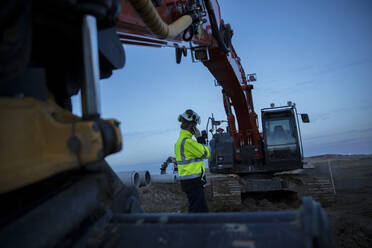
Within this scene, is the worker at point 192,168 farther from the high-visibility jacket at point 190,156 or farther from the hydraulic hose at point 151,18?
the hydraulic hose at point 151,18

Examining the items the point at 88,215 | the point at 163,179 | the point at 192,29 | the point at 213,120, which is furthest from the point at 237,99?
the point at 88,215

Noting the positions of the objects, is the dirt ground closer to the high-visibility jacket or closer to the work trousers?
the work trousers

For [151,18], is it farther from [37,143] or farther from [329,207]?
[329,207]

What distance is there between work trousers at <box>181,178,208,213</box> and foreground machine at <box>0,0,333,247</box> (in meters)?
3.14

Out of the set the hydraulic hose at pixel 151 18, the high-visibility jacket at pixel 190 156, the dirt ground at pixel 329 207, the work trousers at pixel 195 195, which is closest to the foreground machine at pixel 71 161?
the hydraulic hose at pixel 151 18

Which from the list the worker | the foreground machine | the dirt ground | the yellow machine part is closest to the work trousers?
the worker

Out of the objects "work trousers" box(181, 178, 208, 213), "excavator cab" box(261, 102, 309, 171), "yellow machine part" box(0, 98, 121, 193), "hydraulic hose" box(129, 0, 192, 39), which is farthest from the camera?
"excavator cab" box(261, 102, 309, 171)

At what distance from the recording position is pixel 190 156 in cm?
485

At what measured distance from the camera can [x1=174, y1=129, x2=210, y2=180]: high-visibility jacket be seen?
4773 mm

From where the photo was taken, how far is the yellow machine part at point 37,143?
A: 40.3 inches

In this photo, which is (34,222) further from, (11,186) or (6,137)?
(6,137)

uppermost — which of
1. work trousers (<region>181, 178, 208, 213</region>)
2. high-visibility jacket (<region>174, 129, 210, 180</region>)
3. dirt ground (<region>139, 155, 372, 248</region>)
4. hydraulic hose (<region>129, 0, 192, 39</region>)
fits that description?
hydraulic hose (<region>129, 0, 192, 39</region>)

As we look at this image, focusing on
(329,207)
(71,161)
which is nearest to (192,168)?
(71,161)

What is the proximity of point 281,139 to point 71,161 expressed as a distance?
8.13 meters
